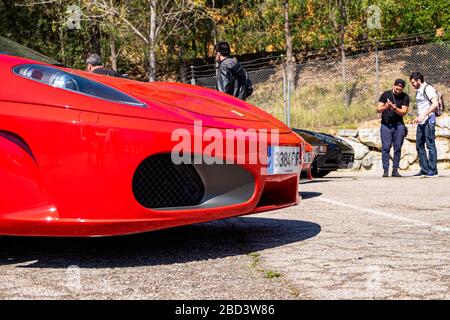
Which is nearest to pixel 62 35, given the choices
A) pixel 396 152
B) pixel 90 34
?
pixel 90 34

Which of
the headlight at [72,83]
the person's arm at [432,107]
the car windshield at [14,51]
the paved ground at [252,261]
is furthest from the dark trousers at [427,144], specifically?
the headlight at [72,83]

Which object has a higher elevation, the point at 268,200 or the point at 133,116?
the point at 133,116

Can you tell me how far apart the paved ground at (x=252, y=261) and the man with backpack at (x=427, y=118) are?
5556mm

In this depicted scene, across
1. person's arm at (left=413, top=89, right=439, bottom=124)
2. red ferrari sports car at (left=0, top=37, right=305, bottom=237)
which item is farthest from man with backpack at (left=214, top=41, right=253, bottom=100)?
red ferrari sports car at (left=0, top=37, right=305, bottom=237)

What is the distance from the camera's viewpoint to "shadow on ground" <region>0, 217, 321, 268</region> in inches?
126

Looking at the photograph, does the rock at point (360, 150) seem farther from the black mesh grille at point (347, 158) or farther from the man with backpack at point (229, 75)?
the man with backpack at point (229, 75)

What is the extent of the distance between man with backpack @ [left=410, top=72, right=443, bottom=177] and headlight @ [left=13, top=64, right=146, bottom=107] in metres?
7.64

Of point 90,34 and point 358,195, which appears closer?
point 358,195

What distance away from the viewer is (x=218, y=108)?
11.8 ft

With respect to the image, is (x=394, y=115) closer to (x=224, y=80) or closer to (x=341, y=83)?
(x=224, y=80)

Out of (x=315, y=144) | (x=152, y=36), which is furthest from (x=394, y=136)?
(x=152, y=36)

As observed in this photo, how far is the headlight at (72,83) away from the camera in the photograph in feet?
10.0

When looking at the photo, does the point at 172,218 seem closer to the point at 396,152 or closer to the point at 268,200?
the point at 268,200
